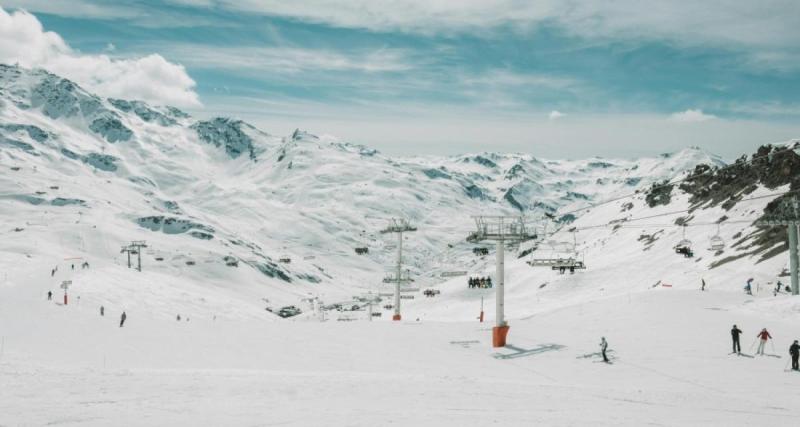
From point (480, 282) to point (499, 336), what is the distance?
7059cm

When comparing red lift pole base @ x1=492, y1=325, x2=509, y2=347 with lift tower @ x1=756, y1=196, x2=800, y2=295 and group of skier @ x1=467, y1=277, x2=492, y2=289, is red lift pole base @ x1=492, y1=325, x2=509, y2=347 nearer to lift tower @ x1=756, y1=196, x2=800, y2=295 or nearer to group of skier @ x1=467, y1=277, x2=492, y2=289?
lift tower @ x1=756, y1=196, x2=800, y2=295

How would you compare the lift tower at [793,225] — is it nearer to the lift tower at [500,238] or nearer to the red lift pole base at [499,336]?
the lift tower at [500,238]

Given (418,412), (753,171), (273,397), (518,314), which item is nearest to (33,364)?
(273,397)

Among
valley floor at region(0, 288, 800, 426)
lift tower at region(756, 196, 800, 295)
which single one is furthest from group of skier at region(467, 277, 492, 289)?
lift tower at region(756, 196, 800, 295)

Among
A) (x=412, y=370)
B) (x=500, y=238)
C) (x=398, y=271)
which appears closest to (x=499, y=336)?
(x=500, y=238)

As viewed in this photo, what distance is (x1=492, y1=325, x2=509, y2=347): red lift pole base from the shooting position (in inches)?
1550

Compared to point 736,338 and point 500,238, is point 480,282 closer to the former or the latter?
point 500,238

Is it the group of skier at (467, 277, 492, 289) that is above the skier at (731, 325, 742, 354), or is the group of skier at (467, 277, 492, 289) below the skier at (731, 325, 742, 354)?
above

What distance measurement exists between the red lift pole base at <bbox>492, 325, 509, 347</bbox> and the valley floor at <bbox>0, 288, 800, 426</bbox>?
2.23ft

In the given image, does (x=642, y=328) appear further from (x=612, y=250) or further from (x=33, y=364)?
(x=612, y=250)

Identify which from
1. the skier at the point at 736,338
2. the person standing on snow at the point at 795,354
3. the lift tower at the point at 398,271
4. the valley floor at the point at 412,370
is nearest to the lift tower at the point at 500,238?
the valley floor at the point at 412,370

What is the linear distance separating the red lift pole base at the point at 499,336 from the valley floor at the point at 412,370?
68cm

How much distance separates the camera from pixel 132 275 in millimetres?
110250

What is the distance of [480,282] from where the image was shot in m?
109
